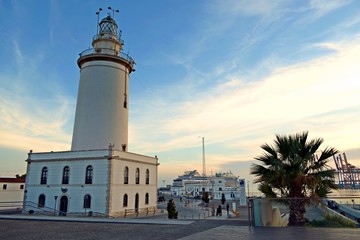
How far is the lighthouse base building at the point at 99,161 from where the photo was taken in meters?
24.8

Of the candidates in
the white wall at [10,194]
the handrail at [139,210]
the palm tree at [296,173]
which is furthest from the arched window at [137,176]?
the palm tree at [296,173]

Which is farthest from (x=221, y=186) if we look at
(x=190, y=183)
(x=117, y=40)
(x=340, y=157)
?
(x=340, y=157)

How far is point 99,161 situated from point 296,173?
58.4ft

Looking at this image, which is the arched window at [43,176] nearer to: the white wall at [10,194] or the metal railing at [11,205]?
the metal railing at [11,205]

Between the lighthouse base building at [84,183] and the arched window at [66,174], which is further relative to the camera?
the arched window at [66,174]

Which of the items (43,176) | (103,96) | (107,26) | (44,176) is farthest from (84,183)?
(107,26)

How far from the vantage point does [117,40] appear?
32219 mm

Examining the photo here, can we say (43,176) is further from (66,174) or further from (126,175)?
(126,175)

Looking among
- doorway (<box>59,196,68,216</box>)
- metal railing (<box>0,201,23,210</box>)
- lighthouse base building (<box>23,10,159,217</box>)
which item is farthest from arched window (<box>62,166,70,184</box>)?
metal railing (<box>0,201,23,210</box>)

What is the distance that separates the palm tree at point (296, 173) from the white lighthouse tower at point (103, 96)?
18521 millimetres

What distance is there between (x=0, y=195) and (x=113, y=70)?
18327 mm

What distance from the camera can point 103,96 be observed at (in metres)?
29.0

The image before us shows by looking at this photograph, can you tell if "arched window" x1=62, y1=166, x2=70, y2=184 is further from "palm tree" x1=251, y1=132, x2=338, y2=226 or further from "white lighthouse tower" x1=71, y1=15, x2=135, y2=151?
"palm tree" x1=251, y1=132, x2=338, y2=226

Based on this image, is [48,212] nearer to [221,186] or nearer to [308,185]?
[308,185]
